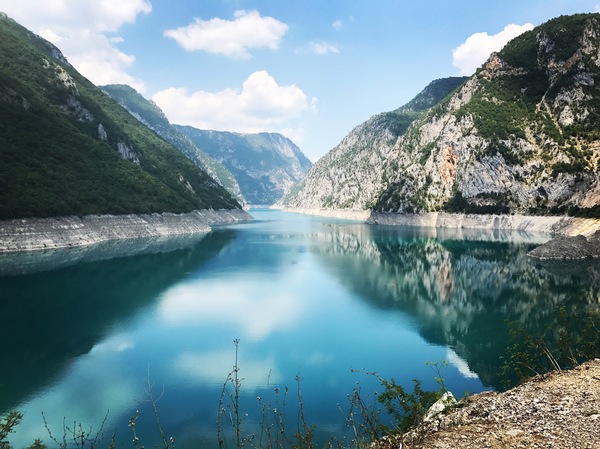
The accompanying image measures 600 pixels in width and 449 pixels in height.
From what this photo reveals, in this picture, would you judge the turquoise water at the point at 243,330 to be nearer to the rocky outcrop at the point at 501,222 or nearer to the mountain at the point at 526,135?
the rocky outcrop at the point at 501,222

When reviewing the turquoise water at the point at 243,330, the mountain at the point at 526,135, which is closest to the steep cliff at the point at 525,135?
the mountain at the point at 526,135

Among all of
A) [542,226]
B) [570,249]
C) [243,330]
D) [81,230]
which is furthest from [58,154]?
[542,226]

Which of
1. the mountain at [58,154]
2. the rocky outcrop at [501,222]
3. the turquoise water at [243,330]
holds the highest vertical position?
the mountain at [58,154]

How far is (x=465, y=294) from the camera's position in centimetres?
5122

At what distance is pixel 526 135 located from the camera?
156m

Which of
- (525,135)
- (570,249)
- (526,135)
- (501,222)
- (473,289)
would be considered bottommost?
(473,289)

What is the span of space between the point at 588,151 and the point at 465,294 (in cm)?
11745

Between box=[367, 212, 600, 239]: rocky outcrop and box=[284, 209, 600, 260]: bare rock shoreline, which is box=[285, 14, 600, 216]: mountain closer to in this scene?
box=[367, 212, 600, 239]: rocky outcrop

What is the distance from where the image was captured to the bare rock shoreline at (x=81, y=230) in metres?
76.1

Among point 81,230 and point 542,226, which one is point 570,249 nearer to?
point 542,226

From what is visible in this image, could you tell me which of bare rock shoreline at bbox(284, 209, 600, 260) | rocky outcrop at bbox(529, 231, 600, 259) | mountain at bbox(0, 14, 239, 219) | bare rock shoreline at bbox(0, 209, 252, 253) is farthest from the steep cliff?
mountain at bbox(0, 14, 239, 219)

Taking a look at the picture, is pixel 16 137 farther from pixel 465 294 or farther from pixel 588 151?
pixel 588 151

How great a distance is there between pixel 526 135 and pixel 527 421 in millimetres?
170127

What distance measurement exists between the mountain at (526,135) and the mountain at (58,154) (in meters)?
110
